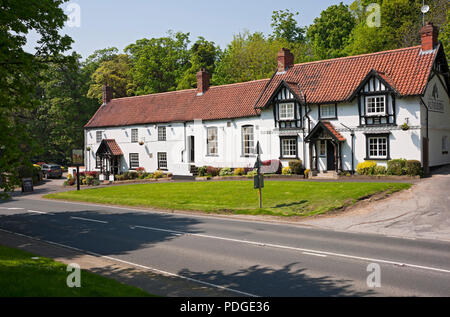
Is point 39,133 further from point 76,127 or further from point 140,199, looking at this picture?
point 140,199

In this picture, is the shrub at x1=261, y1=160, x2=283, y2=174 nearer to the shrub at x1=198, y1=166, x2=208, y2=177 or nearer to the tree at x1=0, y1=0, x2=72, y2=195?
the shrub at x1=198, y1=166, x2=208, y2=177

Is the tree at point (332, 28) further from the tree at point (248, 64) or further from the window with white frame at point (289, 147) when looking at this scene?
the window with white frame at point (289, 147)

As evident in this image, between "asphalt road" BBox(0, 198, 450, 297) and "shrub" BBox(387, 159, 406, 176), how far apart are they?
12.9 meters

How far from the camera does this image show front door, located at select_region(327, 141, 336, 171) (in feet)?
104

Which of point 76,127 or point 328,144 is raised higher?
point 76,127

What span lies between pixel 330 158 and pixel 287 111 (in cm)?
523

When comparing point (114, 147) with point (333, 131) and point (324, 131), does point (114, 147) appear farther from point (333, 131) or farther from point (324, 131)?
point (333, 131)

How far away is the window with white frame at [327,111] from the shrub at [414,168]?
7029 mm

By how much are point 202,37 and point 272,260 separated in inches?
2287

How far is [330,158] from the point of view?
105 feet

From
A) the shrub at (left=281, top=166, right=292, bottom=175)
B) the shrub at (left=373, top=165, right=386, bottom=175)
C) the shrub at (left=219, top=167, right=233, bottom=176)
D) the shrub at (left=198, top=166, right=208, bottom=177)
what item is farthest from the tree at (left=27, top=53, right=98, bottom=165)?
the shrub at (left=373, top=165, right=386, bottom=175)

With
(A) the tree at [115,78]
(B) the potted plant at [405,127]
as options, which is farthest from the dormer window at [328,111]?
(A) the tree at [115,78]

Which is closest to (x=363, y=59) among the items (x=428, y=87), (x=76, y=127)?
(x=428, y=87)
